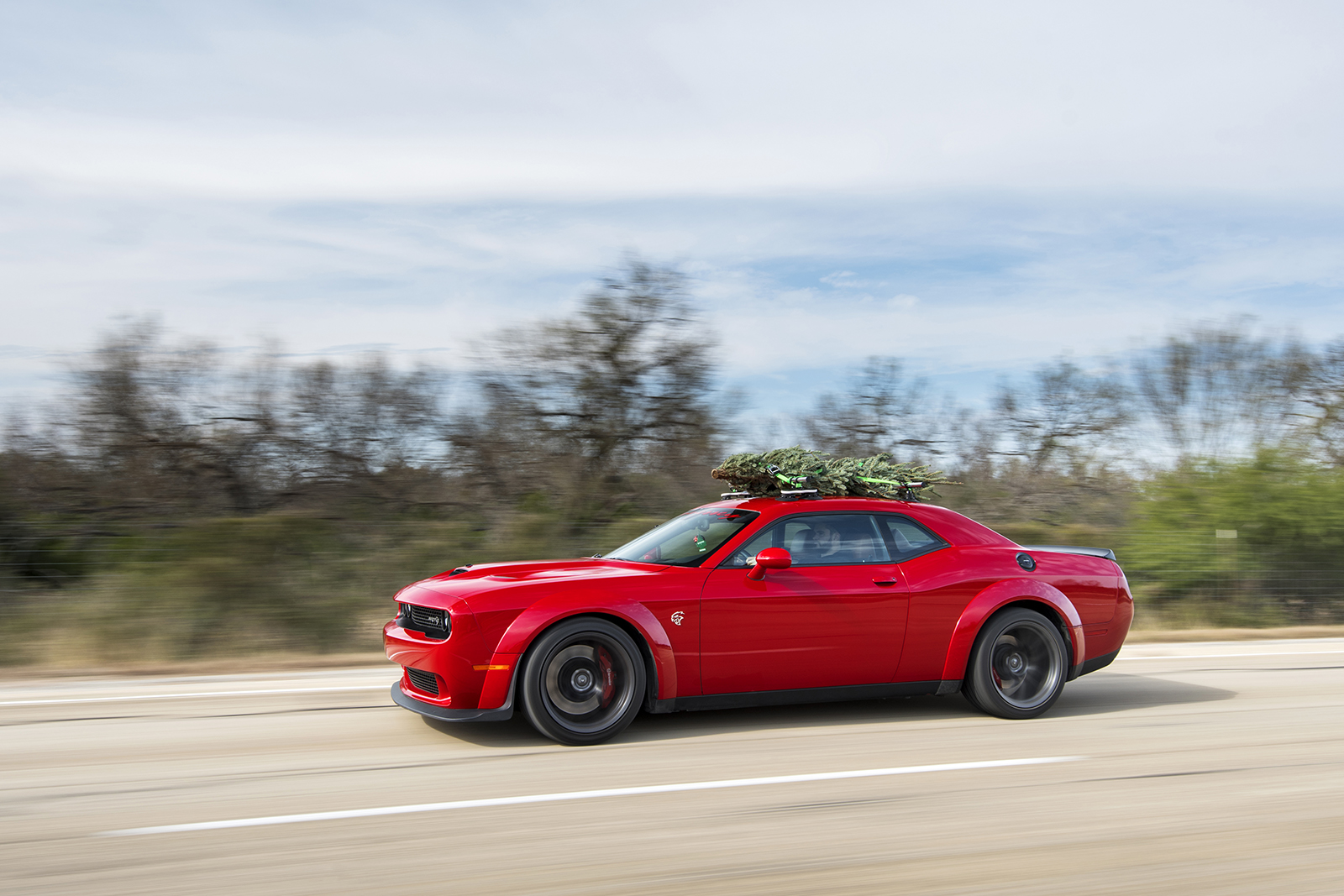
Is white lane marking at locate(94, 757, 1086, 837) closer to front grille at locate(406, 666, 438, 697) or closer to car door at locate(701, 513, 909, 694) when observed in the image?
car door at locate(701, 513, 909, 694)

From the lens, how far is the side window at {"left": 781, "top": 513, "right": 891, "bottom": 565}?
6.59 metres

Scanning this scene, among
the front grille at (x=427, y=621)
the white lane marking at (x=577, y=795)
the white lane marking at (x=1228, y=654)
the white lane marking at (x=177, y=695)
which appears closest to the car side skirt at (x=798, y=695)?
the white lane marking at (x=577, y=795)

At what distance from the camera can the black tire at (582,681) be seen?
5.81 m

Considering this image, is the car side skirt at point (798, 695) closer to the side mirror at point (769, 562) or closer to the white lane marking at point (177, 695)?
the side mirror at point (769, 562)

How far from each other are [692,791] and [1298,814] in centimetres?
278

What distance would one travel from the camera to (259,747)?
6.00m

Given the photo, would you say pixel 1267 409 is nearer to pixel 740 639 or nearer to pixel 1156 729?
pixel 1156 729

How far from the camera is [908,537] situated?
6.88 metres

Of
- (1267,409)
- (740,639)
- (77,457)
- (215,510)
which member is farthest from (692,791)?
(1267,409)

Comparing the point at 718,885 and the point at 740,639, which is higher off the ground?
the point at 740,639

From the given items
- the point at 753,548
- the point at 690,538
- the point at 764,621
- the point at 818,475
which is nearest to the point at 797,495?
the point at 818,475

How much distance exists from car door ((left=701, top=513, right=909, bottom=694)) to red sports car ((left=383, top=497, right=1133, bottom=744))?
0.01 meters

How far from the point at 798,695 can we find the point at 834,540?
1013 mm

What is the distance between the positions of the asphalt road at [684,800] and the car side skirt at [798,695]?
0.19m
